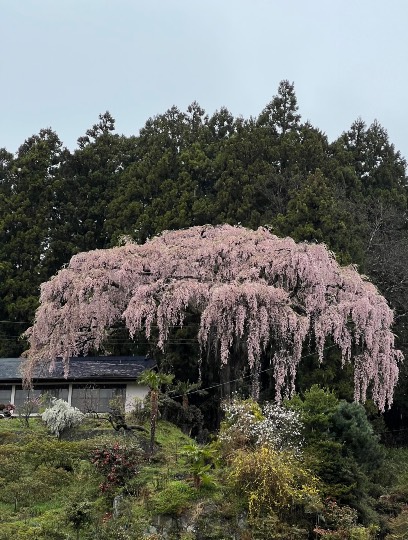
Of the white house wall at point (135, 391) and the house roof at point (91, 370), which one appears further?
the white house wall at point (135, 391)

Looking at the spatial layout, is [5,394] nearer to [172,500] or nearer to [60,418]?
[60,418]

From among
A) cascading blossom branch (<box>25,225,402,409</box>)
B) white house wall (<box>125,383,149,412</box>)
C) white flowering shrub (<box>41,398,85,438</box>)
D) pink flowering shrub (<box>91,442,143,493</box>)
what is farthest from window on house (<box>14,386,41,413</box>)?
pink flowering shrub (<box>91,442,143,493</box>)

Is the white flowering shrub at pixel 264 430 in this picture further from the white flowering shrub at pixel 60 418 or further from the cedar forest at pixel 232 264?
the white flowering shrub at pixel 60 418

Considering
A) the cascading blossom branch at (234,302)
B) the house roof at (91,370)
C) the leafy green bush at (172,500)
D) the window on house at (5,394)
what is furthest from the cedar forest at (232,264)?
the window on house at (5,394)

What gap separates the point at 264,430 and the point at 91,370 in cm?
819

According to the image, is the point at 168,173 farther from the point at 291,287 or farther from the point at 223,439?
the point at 223,439

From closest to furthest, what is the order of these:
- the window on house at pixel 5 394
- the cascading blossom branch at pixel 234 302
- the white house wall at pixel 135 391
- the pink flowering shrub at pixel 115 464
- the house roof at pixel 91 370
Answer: the pink flowering shrub at pixel 115 464 < the cascading blossom branch at pixel 234 302 < the house roof at pixel 91 370 < the white house wall at pixel 135 391 < the window on house at pixel 5 394

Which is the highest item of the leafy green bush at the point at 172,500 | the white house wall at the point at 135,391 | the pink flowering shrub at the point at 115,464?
the white house wall at the point at 135,391

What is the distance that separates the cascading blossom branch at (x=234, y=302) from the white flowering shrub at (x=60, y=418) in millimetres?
3413

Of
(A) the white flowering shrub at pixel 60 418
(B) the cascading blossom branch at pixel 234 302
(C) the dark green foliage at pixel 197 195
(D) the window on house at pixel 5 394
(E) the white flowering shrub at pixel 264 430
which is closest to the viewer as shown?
(E) the white flowering shrub at pixel 264 430

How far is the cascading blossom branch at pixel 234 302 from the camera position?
Answer: 19688 millimetres

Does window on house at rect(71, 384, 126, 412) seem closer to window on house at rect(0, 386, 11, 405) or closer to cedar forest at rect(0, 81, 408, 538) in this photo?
cedar forest at rect(0, 81, 408, 538)

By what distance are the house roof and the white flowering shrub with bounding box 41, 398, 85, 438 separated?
10.5 feet

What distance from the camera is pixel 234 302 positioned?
64.2 ft
